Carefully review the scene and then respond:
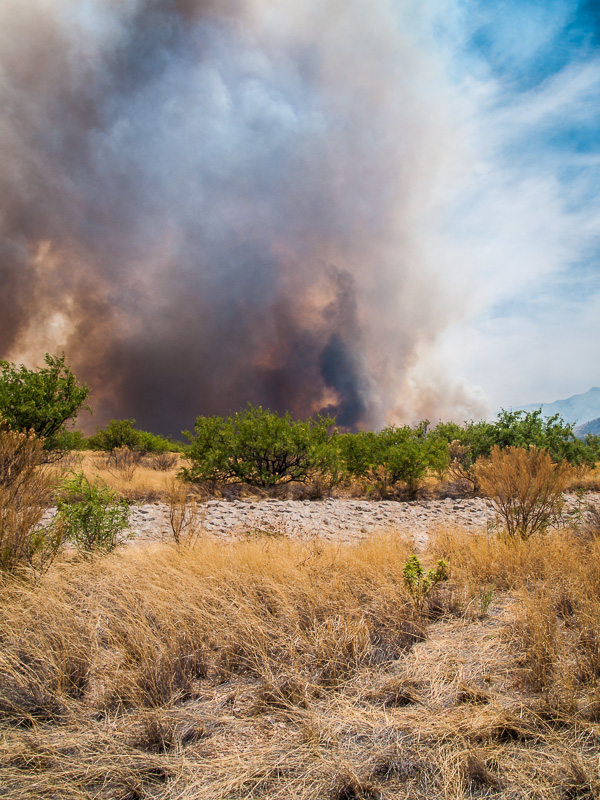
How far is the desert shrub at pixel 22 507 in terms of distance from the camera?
4.34 metres

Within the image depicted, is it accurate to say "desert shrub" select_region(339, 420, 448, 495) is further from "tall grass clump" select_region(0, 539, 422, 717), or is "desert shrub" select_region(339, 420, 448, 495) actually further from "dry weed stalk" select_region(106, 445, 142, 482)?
"tall grass clump" select_region(0, 539, 422, 717)

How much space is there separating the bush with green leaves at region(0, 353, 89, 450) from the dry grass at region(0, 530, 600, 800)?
38.3ft

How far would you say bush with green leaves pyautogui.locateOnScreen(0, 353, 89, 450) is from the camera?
45.0ft

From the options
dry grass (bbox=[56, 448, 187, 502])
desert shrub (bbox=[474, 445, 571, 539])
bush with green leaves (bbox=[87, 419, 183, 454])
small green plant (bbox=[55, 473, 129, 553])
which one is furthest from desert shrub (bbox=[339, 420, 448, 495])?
bush with green leaves (bbox=[87, 419, 183, 454])

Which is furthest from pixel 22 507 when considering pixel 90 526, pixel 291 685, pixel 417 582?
pixel 417 582

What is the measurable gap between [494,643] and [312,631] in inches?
60.8

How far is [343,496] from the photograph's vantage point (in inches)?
561

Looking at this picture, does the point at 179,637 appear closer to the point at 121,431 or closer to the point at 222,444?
the point at 222,444

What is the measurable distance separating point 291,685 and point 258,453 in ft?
39.1

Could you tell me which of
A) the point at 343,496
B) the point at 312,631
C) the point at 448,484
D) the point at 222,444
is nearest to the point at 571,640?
the point at 312,631

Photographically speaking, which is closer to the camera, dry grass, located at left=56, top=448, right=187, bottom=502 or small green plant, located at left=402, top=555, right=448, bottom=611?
small green plant, located at left=402, top=555, right=448, bottom=611

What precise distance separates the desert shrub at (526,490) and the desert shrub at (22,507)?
22.8ft

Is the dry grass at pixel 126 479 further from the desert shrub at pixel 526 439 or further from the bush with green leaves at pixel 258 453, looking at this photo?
the desert shrub at pixel 526 439

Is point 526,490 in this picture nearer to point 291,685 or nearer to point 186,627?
point 291,685
